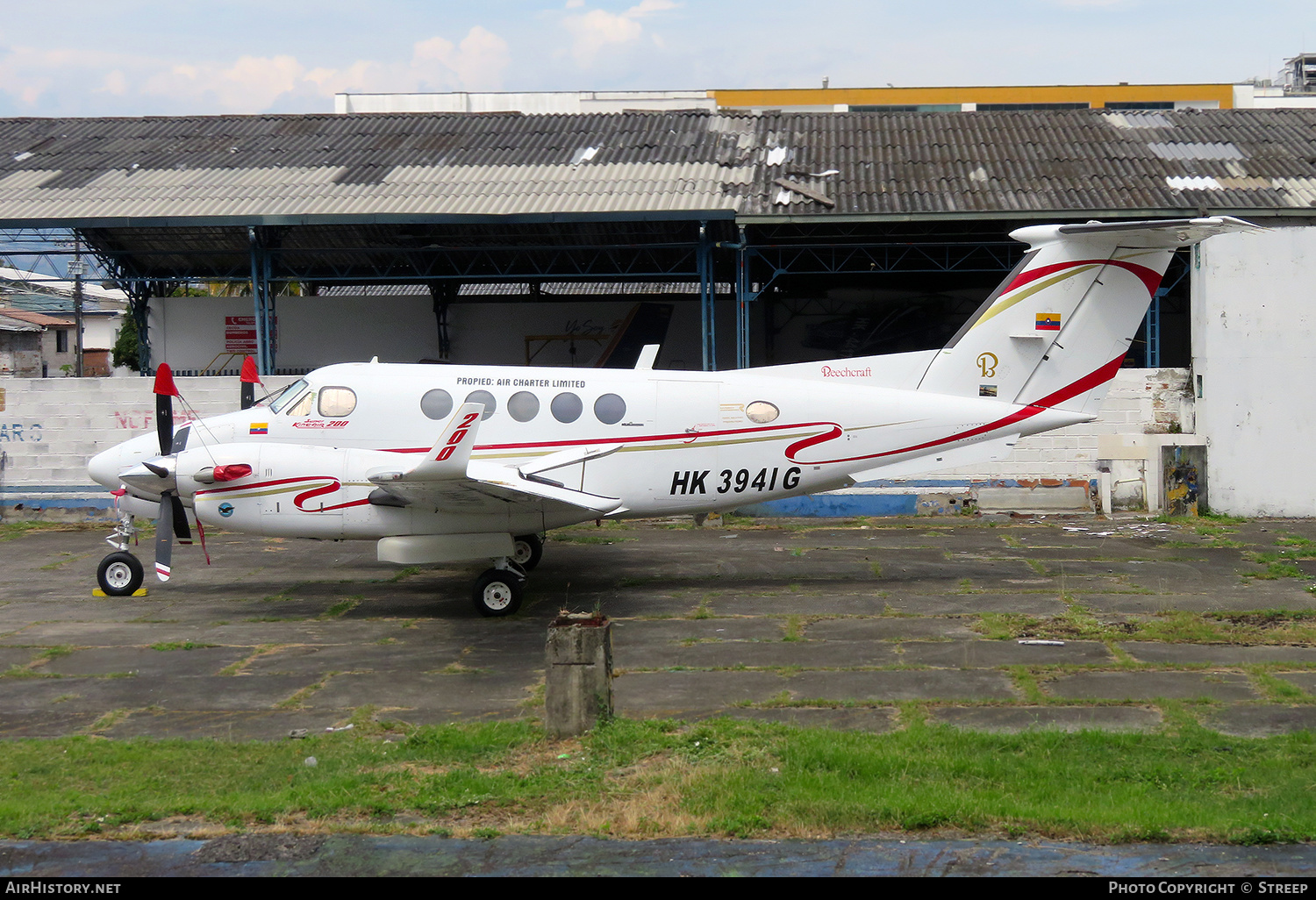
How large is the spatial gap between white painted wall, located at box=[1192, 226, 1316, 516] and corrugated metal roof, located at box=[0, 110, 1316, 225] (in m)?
1.57

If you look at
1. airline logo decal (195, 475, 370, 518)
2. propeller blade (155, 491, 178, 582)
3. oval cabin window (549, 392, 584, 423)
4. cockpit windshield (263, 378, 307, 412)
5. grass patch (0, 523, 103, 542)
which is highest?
cockpit windshield (263, 378, 307, 412)

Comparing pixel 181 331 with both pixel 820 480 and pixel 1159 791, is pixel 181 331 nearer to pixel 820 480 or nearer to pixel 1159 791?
pixel 820 480

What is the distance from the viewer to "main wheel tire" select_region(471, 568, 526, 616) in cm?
1330

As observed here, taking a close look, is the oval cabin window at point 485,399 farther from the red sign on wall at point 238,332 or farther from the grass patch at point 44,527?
the red sign on wall at point 238,332

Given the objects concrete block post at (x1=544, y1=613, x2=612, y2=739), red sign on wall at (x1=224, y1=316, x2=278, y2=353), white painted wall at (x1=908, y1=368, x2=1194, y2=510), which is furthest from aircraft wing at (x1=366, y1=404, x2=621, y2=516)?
red sign on wall at (x1=224, y1=316, x2=278, y2=353)

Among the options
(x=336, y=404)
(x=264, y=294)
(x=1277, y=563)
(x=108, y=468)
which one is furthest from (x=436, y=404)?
(x=1277, y=563)

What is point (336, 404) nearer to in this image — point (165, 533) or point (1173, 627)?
point (165, 533)

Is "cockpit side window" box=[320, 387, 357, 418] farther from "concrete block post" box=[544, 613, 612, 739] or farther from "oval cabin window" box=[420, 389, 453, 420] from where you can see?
"concrete block post" box=[544, 613, 612, 739]

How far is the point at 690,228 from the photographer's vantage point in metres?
25.2

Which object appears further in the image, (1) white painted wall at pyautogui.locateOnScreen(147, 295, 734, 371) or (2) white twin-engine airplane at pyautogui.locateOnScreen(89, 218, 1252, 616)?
(1) white painted wall at pyautogui.locateOnScreen(147, 295, 734, 371)

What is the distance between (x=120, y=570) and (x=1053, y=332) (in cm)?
1294

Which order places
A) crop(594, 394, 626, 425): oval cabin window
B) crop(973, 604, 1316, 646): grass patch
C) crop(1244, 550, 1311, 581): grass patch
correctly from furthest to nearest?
crop(1244, 550, 1311, 581): grass patch → crop(594, 394, 626, 425): oval cabin window → crop(973, 604, 1316, 646): grass patch

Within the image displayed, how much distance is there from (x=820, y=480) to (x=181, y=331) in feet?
78.3

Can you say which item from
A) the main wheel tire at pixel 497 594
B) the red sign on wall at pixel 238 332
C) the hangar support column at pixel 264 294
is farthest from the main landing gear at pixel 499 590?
the red sign on wall at pixel 238 332
